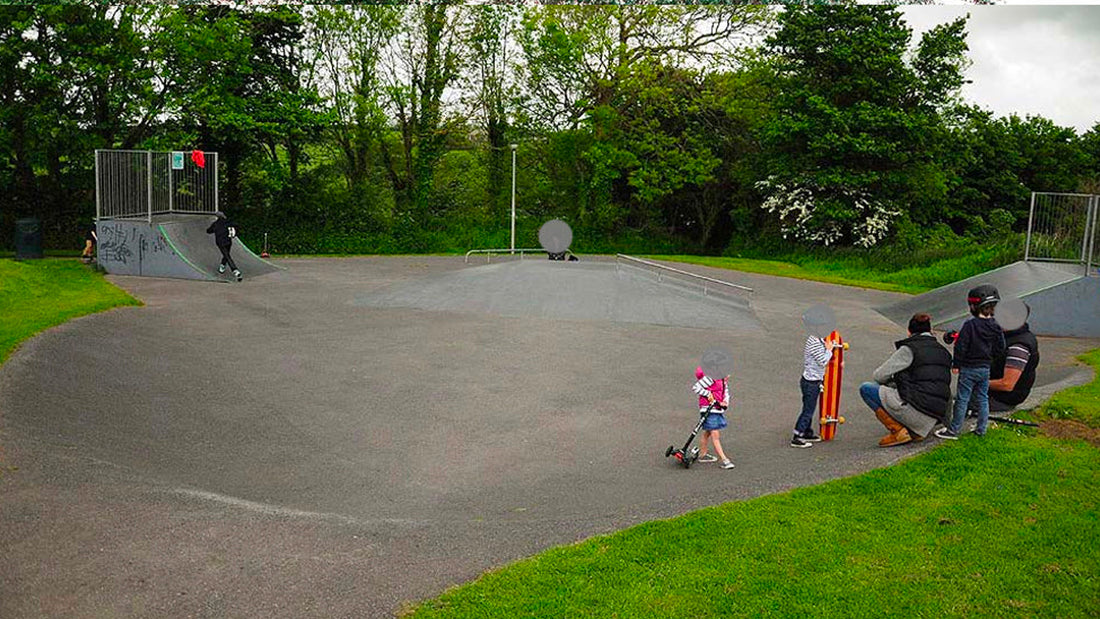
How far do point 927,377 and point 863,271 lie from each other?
2575cm

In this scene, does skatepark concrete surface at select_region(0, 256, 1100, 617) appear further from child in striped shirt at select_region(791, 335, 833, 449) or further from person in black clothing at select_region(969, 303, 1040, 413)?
person in black clothing at select_region(969, 303, 1040, 413)

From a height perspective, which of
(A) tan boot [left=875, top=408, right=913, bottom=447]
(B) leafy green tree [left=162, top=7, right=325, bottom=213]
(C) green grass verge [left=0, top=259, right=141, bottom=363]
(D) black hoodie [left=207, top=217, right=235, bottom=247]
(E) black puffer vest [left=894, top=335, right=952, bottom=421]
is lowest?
(C) green grass verge [left=0, top=259, right=141, bottom=363]

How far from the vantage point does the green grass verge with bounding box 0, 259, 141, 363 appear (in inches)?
582

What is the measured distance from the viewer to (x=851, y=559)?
20.6ft

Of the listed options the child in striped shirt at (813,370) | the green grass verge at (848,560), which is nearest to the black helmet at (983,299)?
the child in striped shirt at (813,370)

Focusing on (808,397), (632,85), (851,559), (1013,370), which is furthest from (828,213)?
(851,559)

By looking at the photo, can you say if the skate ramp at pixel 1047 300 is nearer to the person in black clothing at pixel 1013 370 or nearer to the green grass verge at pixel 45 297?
the person in black clothing at pixel 1013 370

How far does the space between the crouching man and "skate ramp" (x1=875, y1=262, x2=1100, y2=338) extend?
1074cm

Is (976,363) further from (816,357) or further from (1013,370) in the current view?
(816,357)

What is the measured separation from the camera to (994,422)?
9.81m

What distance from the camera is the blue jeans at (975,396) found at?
9242 millimetres

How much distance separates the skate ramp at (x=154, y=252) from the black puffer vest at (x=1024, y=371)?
67.0 ft

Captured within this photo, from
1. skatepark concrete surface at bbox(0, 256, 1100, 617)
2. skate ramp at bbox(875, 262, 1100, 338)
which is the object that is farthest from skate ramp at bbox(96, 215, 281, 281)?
skate ramp at bbox(875, 262, 1100, 338)

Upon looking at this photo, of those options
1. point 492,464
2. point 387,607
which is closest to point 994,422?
point 492,464
